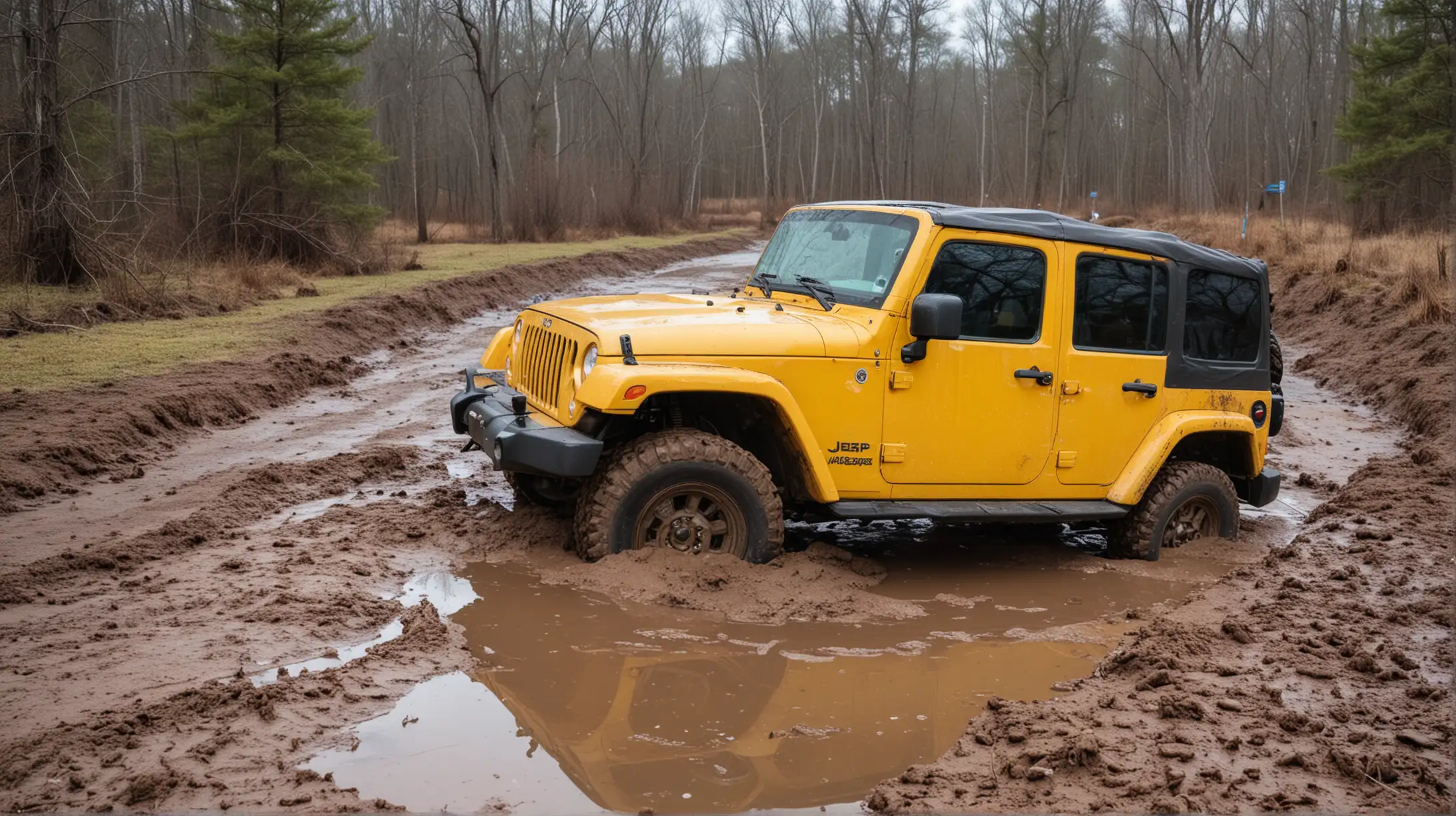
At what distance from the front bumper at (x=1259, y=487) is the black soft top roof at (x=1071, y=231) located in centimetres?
127

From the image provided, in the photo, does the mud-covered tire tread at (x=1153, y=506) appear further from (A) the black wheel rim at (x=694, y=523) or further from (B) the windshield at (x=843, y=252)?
(A) the black wheel rim at (x=694, y=523)

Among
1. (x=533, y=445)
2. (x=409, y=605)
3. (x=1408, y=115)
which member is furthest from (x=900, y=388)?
(x=1408, y=115)

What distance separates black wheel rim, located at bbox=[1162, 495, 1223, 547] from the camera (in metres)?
7.30

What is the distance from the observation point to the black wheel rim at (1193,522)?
730cm

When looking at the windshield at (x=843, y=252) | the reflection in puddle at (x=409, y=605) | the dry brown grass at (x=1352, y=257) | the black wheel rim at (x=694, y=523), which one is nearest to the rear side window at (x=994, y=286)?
the windshield at (x=843, y=252)

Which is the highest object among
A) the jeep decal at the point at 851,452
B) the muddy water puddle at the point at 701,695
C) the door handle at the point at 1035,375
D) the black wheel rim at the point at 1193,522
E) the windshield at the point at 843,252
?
the windshield at the point at 843,252

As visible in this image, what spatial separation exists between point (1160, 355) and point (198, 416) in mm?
7565

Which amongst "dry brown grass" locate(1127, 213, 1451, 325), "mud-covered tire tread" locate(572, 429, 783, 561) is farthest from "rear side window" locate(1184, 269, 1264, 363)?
"dry brown grass" locate(1127, 213, 1451, 325)

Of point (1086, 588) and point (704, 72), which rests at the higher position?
point (704, 72)

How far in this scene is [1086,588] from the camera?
6719mm

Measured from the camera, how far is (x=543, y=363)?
6.50m

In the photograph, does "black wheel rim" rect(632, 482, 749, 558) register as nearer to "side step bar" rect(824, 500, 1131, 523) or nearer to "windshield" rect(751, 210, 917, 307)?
"side step bar" rect(824, 500, 1131, 523)

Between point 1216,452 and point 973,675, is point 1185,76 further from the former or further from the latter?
point 973,675

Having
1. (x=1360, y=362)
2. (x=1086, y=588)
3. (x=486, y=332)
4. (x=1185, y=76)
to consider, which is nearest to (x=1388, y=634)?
(x=1086, y=588)
